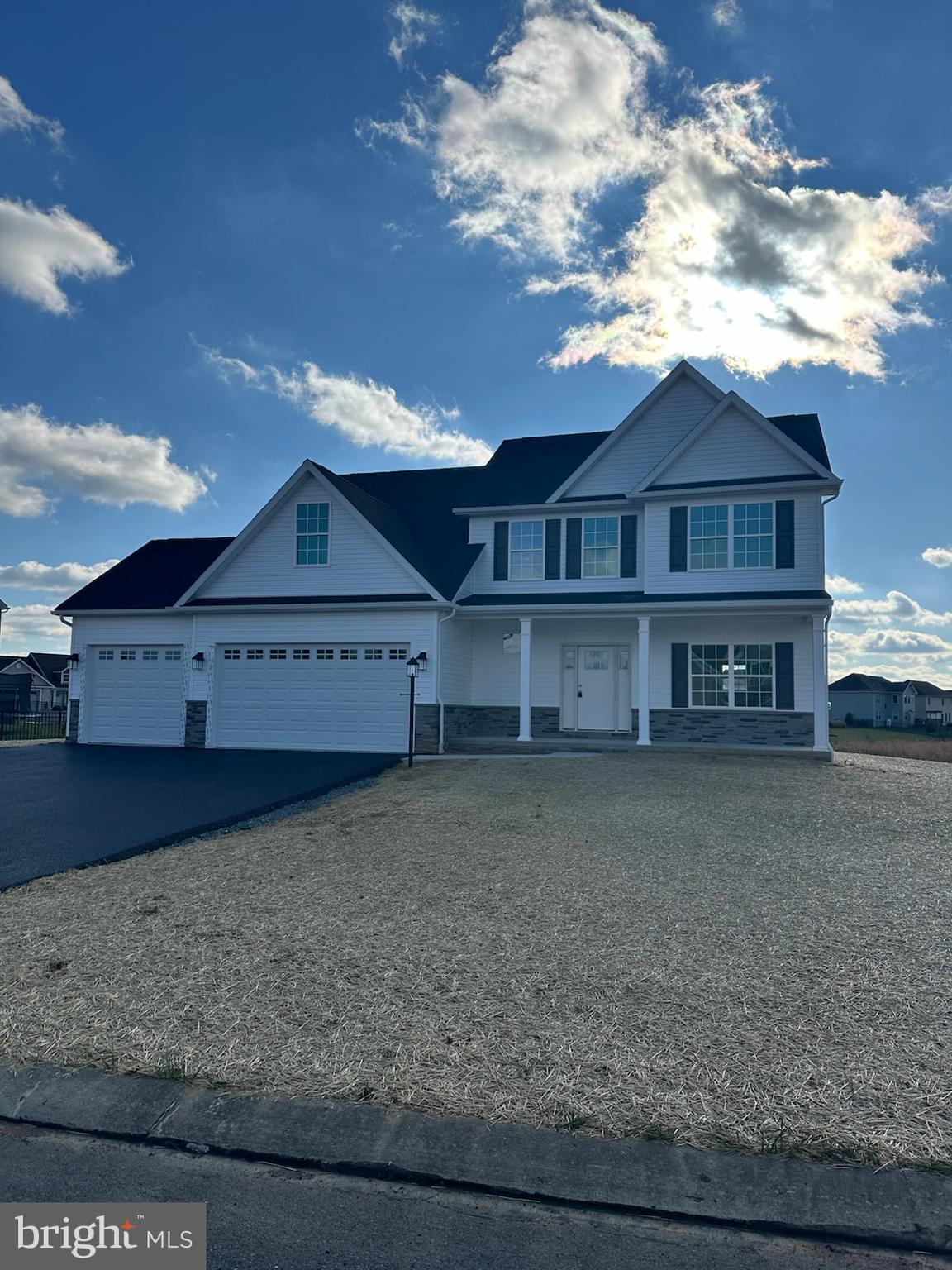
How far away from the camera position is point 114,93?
1243 centimetres

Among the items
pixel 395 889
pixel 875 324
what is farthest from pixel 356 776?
pixel 875 324

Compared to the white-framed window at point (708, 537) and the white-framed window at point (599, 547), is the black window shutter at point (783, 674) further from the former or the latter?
the white-framed window at point (599, 547)

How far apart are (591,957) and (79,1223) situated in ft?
10.0

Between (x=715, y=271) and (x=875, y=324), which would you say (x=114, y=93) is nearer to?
(x=715, y=271)

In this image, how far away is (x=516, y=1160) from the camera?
293 cm

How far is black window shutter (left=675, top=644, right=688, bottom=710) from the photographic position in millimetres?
18078

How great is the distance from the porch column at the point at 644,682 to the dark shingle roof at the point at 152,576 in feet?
39.1

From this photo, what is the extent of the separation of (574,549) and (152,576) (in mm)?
11900

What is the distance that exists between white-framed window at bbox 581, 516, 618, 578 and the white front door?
6.12 feet

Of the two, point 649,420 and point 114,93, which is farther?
point 649,420

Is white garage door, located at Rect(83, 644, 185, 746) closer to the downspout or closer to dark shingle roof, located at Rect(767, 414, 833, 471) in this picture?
the downspout

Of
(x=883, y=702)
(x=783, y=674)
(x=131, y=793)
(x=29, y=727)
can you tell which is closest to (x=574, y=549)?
(x=783, y=674)

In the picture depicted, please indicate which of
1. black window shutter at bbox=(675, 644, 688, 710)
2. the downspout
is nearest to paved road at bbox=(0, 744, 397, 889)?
the downspout

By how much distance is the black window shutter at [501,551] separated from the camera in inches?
781
